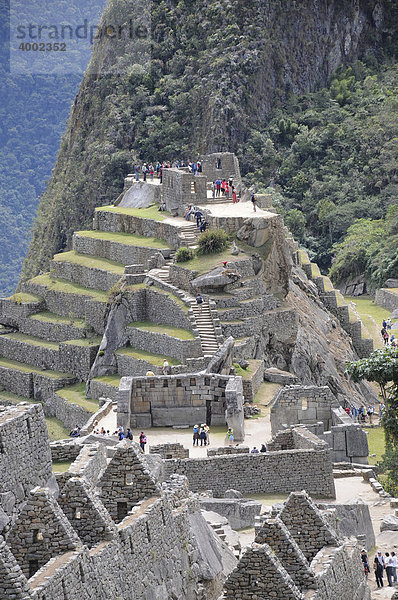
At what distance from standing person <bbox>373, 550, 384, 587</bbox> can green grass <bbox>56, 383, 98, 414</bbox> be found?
29153 millimetres

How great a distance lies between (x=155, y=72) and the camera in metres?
155

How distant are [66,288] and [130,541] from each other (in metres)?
53.7

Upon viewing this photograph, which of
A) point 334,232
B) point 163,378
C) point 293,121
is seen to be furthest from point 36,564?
point 293,121

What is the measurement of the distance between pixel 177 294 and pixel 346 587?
41.0m

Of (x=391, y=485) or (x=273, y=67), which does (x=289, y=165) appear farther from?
(x=391, y=485)

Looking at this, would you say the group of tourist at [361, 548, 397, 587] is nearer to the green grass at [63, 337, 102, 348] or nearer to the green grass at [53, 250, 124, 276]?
the green grass at [63, 337, 102, 348]

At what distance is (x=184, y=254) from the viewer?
68.2 m

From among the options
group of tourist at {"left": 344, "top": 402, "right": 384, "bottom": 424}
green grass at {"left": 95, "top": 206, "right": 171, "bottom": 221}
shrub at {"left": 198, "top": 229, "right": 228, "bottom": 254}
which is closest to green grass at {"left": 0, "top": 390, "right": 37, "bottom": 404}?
shrub at {"left": 198, "top": 229, "right": 228, "bottom": 254}

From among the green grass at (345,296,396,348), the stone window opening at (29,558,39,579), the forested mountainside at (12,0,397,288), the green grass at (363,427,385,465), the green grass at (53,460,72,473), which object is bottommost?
the green grass at (345,296,396,348)

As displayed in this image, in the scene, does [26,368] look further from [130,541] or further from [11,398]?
[130,541]

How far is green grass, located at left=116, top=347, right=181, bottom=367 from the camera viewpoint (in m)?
59.9

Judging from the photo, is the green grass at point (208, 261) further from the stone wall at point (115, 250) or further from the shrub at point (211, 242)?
the stone wall at point (115, 250)

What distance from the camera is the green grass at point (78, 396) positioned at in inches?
2451

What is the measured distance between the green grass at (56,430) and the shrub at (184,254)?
8.24m
